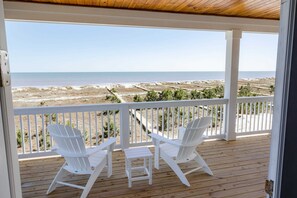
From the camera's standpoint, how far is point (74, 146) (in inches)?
104

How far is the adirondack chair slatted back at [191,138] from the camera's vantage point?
2963mm

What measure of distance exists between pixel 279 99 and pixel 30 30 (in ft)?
72.3

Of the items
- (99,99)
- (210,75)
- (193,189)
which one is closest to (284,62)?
(193,189)

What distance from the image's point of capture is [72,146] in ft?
8.63

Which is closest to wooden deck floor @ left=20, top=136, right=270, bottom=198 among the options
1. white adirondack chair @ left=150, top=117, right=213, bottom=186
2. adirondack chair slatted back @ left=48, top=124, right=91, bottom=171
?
white adirondack chair @ left=150, top=117, right=213, bottom=186

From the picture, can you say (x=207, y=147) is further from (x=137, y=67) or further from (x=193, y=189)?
(x=137, y=67)

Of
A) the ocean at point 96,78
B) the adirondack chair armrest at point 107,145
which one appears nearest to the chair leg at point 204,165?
the adirondack chair armrest at point 107,145

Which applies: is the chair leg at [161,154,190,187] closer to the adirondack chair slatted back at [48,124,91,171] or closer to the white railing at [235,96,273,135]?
the adirondack chair slatted back at [48,124,91,171]

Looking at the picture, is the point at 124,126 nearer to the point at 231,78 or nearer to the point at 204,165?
the point at 204,165

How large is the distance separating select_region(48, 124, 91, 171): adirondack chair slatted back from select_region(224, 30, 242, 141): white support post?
3.28 m

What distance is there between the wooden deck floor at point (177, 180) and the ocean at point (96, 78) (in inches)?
754

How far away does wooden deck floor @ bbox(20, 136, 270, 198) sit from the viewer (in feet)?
8.87

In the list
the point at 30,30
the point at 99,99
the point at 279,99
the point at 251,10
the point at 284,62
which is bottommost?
the point at 99,99

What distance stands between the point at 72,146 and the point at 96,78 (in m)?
21.8
